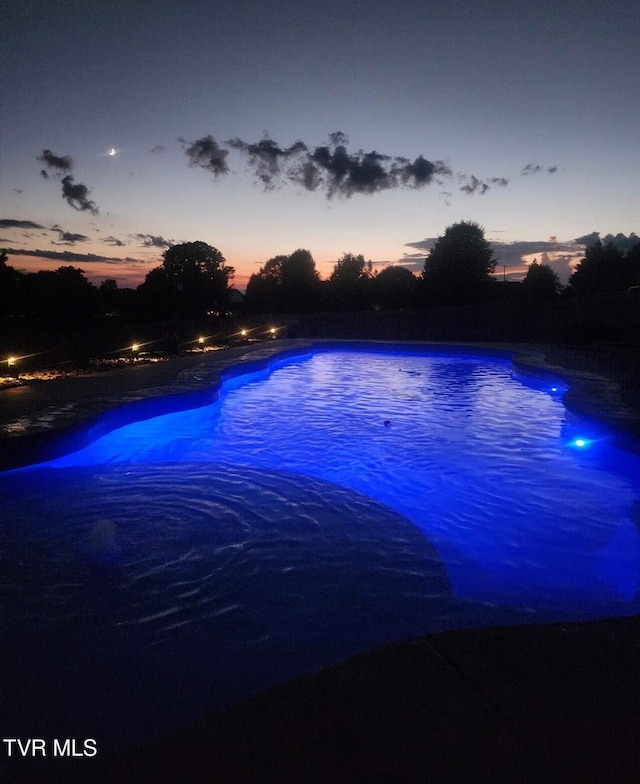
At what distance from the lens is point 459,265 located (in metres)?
30.1

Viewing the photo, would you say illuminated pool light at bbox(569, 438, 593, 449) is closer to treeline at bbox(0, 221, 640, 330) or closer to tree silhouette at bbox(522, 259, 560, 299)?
treeline at bbox(0, 221, 640, 330)

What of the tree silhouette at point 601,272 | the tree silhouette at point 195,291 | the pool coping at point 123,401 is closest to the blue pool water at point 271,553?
the pool coping at point 123,401

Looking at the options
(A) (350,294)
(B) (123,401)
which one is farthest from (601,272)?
(B) (123,401)

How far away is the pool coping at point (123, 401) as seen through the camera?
533 cm

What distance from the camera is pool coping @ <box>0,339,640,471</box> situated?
5.33 metres

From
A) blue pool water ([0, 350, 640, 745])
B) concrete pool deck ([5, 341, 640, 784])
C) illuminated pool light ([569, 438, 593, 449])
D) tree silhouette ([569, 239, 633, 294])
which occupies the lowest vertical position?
blue pool water ([0, 350, 640, 745])

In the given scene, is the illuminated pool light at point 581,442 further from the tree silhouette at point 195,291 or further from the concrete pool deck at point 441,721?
the tree silhouette at point 195,291

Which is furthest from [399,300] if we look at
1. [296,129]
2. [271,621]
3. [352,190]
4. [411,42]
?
[271,621]

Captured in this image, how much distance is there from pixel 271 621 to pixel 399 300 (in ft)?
97.2

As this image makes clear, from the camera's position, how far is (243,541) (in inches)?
152

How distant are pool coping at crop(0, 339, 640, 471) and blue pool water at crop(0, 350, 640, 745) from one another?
0.66 feet

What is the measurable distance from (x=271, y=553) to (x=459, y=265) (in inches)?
1150

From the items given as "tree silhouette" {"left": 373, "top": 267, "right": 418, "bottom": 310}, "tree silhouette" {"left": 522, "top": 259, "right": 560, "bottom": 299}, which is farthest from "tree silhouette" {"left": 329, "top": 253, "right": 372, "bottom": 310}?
"tree silhouette" {"left": 522, "top": 259, "right": 560, "bottom": 299}

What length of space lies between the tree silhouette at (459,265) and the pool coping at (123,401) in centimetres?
1878
